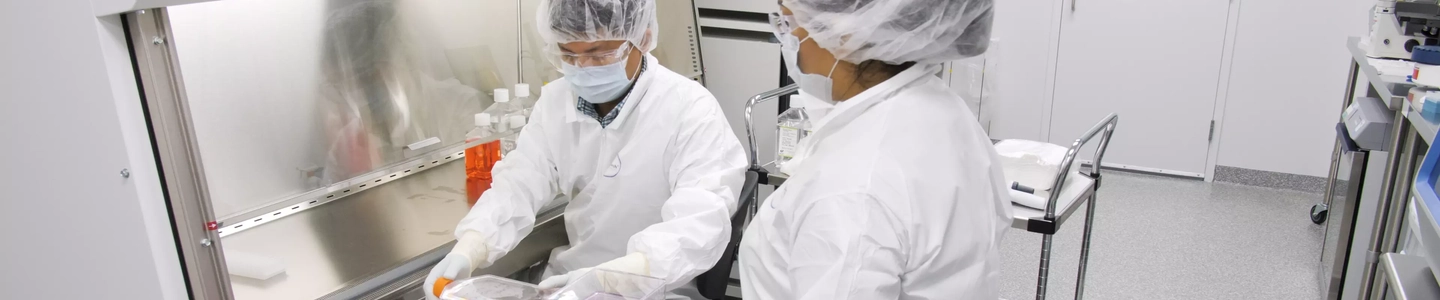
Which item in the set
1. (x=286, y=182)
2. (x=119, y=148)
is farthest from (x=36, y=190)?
(x=286, y=182)

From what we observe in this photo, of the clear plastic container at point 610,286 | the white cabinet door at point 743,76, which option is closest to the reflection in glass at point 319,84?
the clear plastic container at point 610,286

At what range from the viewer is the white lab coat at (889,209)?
913 millimetres

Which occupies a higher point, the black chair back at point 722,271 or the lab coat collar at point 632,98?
the lab coat collar at point 632,98

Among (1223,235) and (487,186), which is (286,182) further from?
(1223,235)

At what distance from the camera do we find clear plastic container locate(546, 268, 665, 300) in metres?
1.23

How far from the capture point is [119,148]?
3.36 feet

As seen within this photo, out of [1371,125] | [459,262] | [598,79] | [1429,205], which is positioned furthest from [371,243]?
[1371,125]

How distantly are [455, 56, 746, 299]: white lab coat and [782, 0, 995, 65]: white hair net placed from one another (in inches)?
20.2

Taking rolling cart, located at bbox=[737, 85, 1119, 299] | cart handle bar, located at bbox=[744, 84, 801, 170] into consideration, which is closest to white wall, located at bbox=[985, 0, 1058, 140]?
rolling cart, located at bbox=[737, 85, 1119, 299]

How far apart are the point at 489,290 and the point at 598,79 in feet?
1.51

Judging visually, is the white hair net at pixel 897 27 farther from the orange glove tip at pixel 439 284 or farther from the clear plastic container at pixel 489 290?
the orange glove tip at pixel 439 284

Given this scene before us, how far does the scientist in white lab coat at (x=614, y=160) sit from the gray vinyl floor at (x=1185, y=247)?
4.91 ft

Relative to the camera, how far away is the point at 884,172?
935mm

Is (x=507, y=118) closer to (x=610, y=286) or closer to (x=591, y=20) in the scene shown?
(x=591, y=20)
